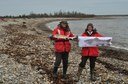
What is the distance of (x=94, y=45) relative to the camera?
571 inches

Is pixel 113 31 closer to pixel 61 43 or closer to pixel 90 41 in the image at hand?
pixel 90 41

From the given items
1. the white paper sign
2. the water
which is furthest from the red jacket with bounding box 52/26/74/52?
the water

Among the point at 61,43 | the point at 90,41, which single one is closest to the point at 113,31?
the point at 90,41

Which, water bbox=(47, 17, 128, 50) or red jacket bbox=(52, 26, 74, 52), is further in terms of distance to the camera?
water bbox=(47, 17, 128, 50)

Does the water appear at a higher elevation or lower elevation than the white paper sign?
lower

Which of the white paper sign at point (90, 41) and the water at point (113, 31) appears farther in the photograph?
the water at point (113, 31)

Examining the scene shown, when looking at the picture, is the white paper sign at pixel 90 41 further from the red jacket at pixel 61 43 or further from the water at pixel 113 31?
the water at pixel 113 31

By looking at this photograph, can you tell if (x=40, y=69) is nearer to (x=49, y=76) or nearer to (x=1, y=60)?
(x=49, y=76)

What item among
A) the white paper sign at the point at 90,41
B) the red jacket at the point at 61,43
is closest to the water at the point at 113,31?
the white paper sign at the point at 90,41

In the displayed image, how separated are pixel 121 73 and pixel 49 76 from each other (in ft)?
14.3

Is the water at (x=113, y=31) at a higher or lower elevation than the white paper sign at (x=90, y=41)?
lower

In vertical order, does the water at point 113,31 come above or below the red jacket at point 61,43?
below

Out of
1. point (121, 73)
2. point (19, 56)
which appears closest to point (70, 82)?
point (121, 73)

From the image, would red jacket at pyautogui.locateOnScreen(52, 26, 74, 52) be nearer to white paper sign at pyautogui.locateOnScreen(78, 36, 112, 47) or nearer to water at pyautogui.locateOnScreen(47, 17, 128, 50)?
white paper sign at pyautogui.locateOnScreen(78, 36, 112, 47)
